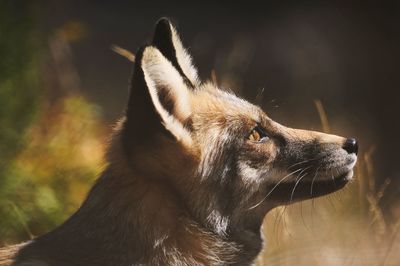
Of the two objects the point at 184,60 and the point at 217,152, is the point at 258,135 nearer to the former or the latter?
the point at 217,152

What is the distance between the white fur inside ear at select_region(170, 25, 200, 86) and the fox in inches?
10.1

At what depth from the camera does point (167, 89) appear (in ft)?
12.0

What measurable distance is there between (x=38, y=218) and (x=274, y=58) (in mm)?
6732

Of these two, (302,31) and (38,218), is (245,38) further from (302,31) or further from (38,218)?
(38,218)

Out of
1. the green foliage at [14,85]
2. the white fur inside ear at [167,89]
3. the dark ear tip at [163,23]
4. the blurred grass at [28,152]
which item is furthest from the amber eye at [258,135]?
the green foliage at [14,85]

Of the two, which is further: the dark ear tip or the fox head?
the dark ear tip

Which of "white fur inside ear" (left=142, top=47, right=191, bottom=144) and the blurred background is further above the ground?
"white fur inside ear" (left=142, top=47, right=191, bottom=144)

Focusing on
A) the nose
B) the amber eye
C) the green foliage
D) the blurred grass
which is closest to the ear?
the amber eye

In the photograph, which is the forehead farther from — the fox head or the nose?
the nose

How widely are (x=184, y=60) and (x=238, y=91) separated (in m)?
1.49

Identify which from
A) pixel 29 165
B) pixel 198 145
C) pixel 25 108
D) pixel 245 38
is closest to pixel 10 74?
pixel 25 108

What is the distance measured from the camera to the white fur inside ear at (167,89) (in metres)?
3.48

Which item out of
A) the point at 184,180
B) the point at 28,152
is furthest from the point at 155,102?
the point at 28,152

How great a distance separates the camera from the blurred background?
18.4 feet
